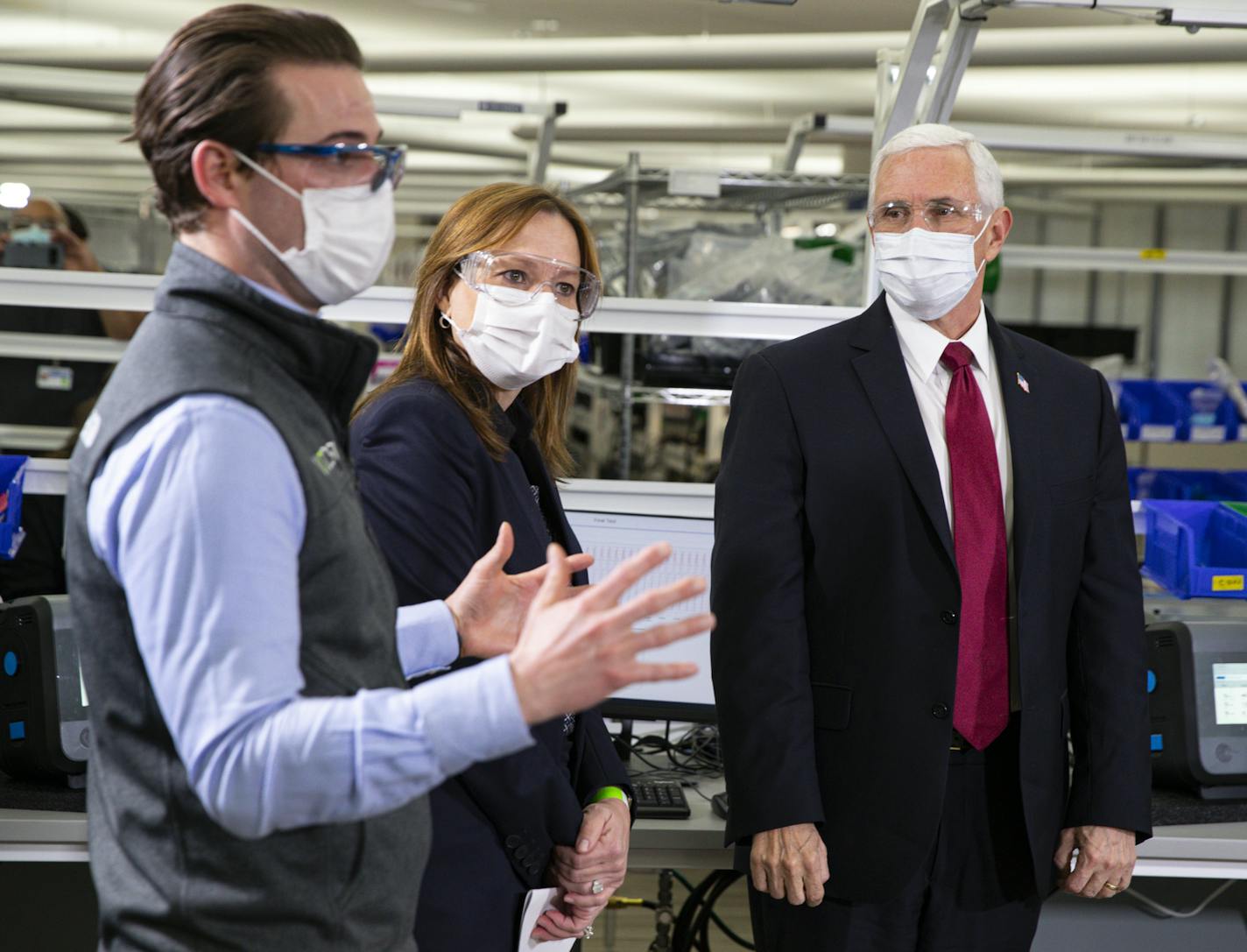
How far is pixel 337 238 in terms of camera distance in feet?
3.38

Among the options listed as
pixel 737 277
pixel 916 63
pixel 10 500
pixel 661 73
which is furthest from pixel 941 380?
pixel 661 73

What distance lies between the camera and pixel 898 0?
6.10 meters

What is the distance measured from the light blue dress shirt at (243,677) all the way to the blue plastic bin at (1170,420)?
5.78 metres

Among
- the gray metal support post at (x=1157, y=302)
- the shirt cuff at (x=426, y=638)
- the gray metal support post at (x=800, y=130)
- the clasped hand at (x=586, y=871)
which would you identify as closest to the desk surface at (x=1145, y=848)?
the clasped hand at (x=586, y=871)

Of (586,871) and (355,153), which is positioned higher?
(355,153)

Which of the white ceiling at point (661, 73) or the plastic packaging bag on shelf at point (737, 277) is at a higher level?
the white ceiling at point (661, 73)

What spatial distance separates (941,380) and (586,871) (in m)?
0.89

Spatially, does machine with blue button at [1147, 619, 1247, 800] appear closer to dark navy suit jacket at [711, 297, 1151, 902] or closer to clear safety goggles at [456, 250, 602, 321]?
dark navy suit jacket at [711, 297, 1151, 902]

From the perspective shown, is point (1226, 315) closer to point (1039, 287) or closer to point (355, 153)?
point (1039, 287)

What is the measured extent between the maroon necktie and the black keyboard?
602 millimetres

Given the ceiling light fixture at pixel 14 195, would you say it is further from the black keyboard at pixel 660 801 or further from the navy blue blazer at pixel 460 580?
the black keyboard at pixel 660 801

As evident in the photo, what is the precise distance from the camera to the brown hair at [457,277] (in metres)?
1.63

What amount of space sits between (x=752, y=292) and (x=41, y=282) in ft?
5.63

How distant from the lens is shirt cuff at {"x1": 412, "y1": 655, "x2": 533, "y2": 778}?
0.87m
